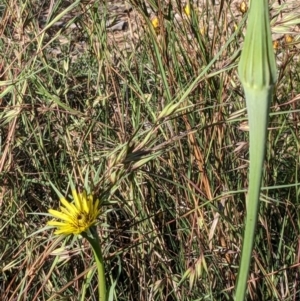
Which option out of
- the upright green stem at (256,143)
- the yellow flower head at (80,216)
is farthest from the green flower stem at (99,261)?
the upright green stem at (256,143)

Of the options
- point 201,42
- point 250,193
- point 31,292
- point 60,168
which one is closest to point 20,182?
point 60,168

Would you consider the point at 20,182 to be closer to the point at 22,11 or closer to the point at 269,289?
the point at 22,11

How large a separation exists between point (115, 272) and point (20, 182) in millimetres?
251

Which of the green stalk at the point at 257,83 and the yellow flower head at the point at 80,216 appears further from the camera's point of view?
the yellow flower head at the point at 80,216

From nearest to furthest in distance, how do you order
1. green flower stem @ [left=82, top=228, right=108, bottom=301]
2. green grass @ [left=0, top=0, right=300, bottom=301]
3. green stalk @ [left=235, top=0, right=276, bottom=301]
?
green stalk @ [left=235, top=0, right=276, bottom=301] < green flower stem @ [left=82, top=228, right=108, bottom=301] < green grass @ [left=0, top=0, right=300, bottom=301]

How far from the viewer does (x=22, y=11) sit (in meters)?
1.16

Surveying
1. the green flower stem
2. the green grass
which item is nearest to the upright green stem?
the green flower stem

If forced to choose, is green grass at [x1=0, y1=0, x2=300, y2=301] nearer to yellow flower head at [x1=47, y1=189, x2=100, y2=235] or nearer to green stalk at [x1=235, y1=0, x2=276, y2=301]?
yellow flower head at [x1=47, y1=189, x2=100, y2=235]

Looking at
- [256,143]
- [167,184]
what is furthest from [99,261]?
[167,184]

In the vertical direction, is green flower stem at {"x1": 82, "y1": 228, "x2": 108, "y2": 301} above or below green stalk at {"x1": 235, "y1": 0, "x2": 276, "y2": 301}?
below

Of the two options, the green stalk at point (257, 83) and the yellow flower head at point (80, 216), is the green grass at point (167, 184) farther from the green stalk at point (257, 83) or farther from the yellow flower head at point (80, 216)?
the green stalk at point (257, 83)

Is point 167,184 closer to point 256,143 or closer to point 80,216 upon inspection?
point 80,216

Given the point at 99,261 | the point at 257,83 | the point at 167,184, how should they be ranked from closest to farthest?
1. the point at 257,83
2. the point at 99,261
3. the point at 167,184

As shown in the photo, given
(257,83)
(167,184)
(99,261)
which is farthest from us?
(167,184)
